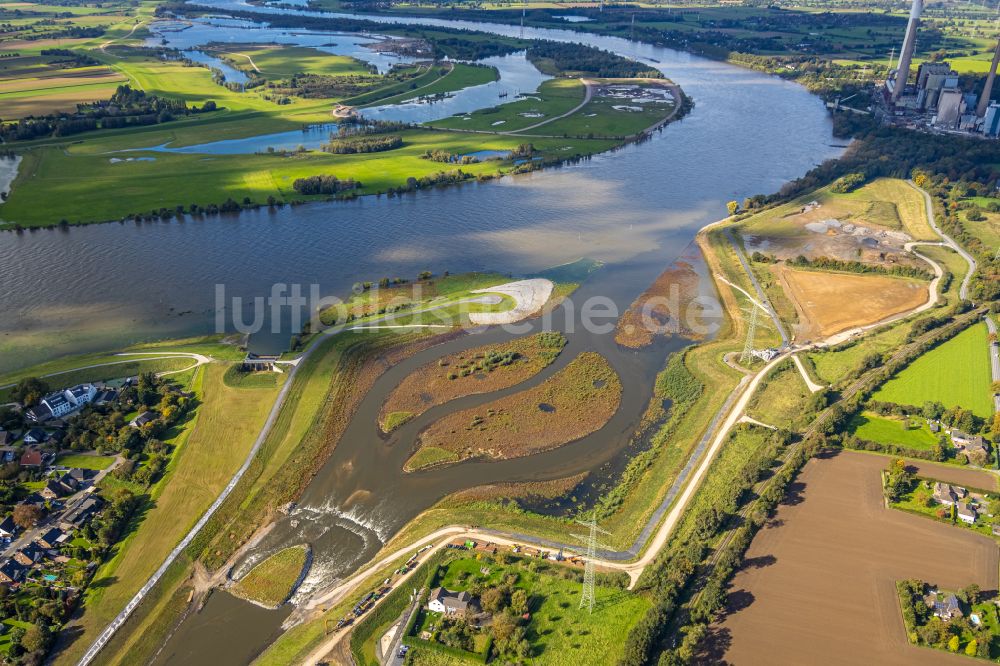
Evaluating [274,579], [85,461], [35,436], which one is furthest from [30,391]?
[274,579]

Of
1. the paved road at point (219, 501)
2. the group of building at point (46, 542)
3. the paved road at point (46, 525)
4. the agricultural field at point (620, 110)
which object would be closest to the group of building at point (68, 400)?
the paved road at point (46, 525)

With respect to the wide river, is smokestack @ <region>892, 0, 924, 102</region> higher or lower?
higher

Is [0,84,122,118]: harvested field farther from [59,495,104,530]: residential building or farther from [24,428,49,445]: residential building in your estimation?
[59,495,104,530]: residential building

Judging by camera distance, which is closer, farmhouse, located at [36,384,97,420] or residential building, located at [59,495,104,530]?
residential building, located at [59,495,104,530]

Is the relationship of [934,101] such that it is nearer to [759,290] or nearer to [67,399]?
[759,290]

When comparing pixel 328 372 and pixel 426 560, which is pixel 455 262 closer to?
pixel 328 372

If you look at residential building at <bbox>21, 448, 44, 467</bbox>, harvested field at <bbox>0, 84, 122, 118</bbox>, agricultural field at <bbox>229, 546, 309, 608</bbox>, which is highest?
harvested field at <bbox>0, 84, 122, 118</bbox>

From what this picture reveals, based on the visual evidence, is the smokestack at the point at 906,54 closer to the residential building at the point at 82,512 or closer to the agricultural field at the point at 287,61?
the agricultural field at the point at 287,61

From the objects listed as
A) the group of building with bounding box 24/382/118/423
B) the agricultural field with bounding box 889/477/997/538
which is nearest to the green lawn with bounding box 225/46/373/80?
the group of building with bounding box 24/382/118/423
